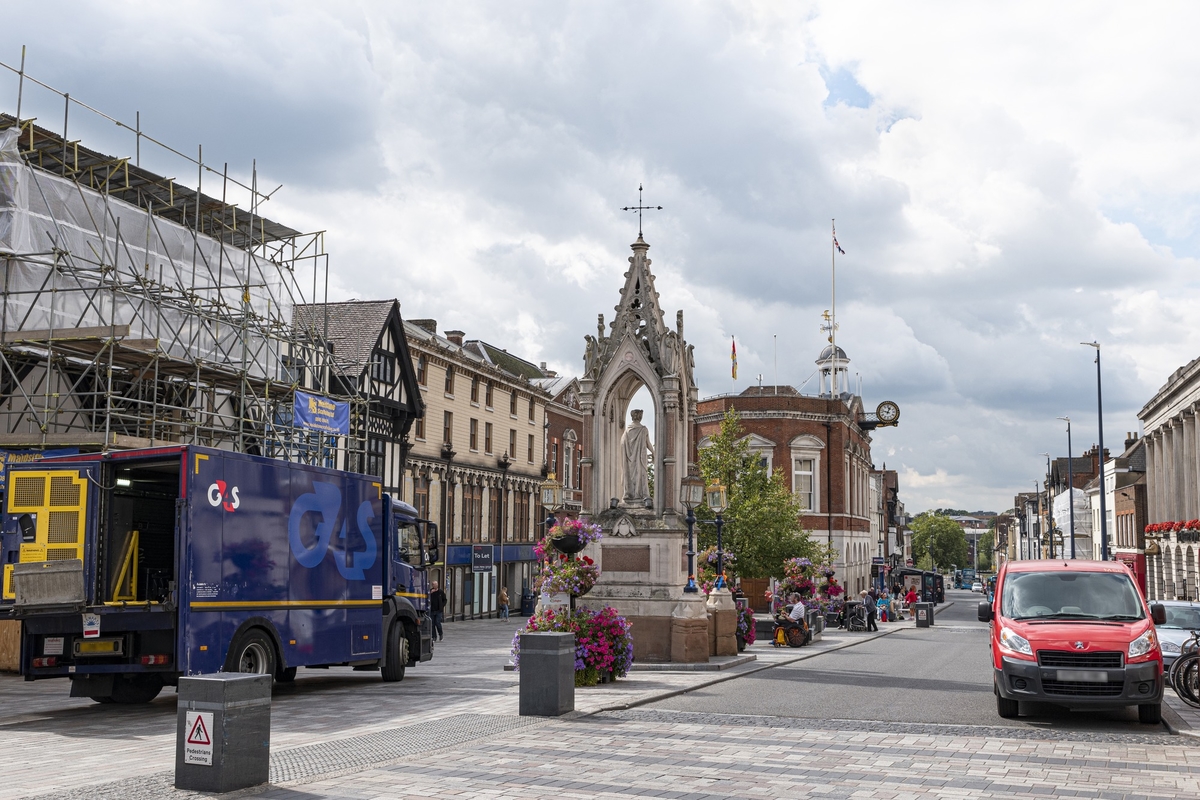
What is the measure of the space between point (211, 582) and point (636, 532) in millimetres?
9085

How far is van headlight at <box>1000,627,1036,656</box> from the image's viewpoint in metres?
13.1

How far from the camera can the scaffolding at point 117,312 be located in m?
21.4

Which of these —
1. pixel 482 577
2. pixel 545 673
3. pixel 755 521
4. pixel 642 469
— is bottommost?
pixel 482 577

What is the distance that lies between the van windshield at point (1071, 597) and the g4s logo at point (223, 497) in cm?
1017

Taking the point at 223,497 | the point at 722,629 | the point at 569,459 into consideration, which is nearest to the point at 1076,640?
the point at 223,497

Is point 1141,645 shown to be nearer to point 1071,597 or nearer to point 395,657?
point 1071,597

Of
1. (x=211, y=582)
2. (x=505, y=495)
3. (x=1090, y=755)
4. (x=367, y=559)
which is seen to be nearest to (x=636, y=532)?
(x=367, y=559)

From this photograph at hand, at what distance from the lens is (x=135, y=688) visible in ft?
52.3

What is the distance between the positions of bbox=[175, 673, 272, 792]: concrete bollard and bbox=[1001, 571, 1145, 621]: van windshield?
30.7 ft

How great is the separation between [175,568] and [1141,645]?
11702 millimetres

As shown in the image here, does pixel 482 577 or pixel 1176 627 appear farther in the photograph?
pixel 482 577

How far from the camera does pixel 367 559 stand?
18.4 m

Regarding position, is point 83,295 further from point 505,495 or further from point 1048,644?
point 505,495

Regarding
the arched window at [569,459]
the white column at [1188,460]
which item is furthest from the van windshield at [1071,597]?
the arched window at [569,459]
